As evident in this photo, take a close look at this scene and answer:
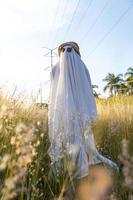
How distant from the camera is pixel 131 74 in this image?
7406cm

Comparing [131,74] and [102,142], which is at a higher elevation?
[131,74]

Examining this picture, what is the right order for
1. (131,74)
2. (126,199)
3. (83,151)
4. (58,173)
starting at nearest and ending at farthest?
(126,199)
(58,173)
(83,151)
(131,74)

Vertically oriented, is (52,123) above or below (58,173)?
above

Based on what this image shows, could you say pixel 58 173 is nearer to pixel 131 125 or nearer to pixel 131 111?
pixel 131 125

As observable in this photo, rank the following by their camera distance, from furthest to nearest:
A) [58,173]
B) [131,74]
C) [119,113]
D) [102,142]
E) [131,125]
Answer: [131,74] < [119,113] < [131,125] < [102,142] < [58,173]

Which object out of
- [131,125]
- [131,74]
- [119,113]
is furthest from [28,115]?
[131,74]

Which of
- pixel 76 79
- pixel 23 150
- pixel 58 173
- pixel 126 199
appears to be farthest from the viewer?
pixel 76 79

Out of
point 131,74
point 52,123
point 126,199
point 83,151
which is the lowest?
point 126,199

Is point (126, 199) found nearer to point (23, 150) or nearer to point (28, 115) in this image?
point (23, 150)

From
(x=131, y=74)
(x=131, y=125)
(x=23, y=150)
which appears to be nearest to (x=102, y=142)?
(x=131, y=125)

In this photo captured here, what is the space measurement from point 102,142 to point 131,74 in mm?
67960

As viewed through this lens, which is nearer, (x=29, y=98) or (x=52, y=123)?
(x=52, y=123)

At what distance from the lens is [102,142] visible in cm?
717

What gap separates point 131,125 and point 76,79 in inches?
80.2
